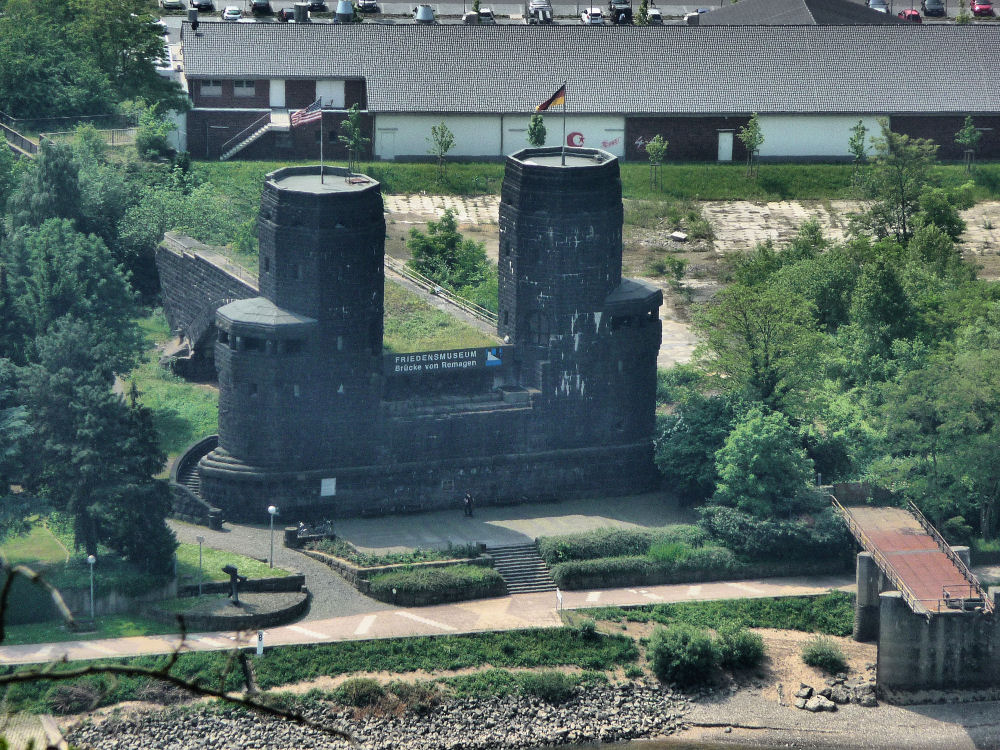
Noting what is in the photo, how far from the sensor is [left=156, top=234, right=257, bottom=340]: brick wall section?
95.9 metres

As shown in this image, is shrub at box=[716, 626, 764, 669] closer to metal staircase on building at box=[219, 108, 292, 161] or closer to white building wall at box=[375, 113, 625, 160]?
white building wall at box=[375, 113, 625, 160]

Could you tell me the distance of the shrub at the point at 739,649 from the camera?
74.4 metres

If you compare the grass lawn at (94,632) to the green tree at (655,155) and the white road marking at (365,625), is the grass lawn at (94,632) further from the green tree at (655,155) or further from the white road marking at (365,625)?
the green tree at (655,155)

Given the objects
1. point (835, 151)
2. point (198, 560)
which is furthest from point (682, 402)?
point (835, 151)

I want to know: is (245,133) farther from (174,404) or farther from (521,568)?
(521,568)

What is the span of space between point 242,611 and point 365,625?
505 cm

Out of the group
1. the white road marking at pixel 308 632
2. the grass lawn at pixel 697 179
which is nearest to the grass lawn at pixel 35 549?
the white road marking at pixel 308 632

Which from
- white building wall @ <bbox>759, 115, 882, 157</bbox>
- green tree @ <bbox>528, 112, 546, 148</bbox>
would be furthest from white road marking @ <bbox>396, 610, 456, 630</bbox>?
white building wall @ <bbox>759, 115, 882, 157</bbox>

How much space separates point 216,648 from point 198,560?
5.97 m

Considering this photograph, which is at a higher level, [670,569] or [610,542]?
[610,542]

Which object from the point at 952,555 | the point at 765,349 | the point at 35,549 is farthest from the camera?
the point at 765,349

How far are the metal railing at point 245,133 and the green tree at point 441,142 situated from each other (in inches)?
449

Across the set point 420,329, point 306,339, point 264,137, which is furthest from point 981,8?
point 306,339

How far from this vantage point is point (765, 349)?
8844 centimetres
